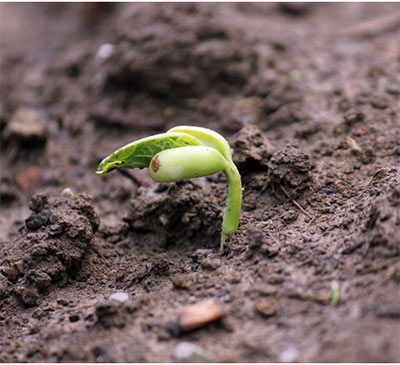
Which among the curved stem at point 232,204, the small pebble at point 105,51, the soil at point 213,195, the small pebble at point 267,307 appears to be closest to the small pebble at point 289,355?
the soil at point 213,195

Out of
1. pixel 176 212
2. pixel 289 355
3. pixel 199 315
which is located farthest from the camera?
pixel 176 212

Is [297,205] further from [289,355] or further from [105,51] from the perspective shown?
[105,51]

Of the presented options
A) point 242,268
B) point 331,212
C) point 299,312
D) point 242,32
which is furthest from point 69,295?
point 242,32

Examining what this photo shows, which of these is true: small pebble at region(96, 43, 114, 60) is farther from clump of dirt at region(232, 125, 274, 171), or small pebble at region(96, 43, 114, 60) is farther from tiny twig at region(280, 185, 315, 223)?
tiny twig at region(280, 185, 315, 223)

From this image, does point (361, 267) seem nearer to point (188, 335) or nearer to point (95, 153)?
point (188, 335)

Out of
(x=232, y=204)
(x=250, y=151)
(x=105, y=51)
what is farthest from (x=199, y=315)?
(x=105, y=51)

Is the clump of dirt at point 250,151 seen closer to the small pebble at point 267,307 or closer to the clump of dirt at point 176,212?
the clump of dirt at point 176,212
